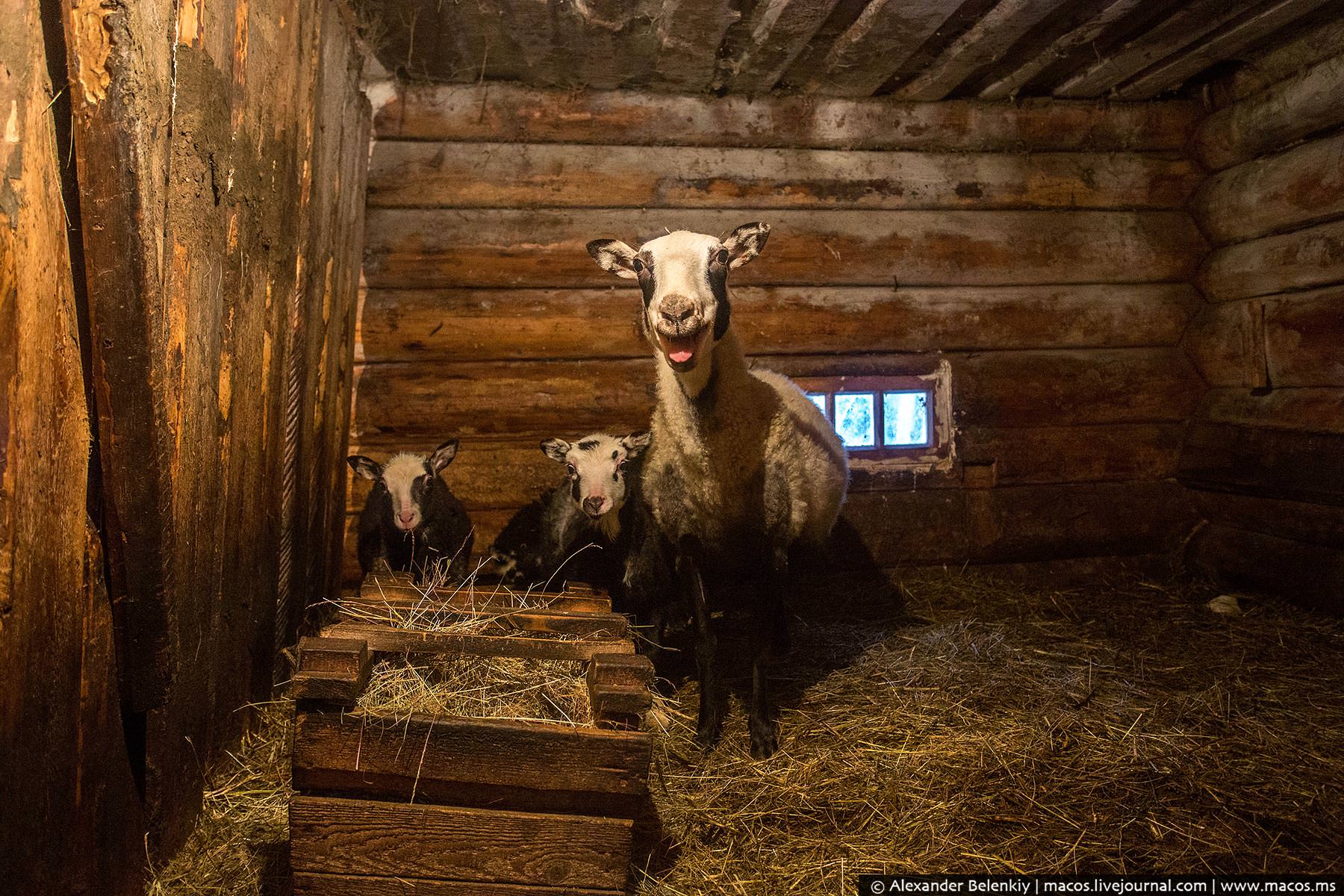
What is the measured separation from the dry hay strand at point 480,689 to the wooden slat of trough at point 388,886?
47 cm

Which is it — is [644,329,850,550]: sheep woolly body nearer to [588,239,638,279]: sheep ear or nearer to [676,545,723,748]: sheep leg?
[676,545,723,748]: sheep leg

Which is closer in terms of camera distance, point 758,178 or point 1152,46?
point 1152,46

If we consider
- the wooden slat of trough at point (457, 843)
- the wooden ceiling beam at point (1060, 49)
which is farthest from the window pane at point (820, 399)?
the wooden slat of trough at point (457, 843)

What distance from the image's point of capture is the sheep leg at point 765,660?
11.9 ft

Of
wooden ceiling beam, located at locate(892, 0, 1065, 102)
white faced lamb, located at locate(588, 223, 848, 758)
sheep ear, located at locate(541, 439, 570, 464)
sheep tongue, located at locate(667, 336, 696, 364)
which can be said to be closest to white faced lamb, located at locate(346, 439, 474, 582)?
sheep ear, located at locate(541, 439, 570, 464)

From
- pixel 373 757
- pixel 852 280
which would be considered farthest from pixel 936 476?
pixel 373 757

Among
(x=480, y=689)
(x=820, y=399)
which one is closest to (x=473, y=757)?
(x=480, y=689)

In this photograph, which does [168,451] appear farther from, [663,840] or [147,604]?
[663,840]

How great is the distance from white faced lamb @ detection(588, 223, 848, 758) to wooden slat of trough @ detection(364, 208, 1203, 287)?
1.36 meters

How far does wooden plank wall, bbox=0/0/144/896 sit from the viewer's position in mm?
1914

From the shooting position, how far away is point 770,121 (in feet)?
18.2

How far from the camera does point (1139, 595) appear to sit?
5.55 metres

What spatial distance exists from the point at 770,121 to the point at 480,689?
14.4 feet

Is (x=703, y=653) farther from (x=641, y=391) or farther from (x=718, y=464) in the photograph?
(x=641, y=391)
